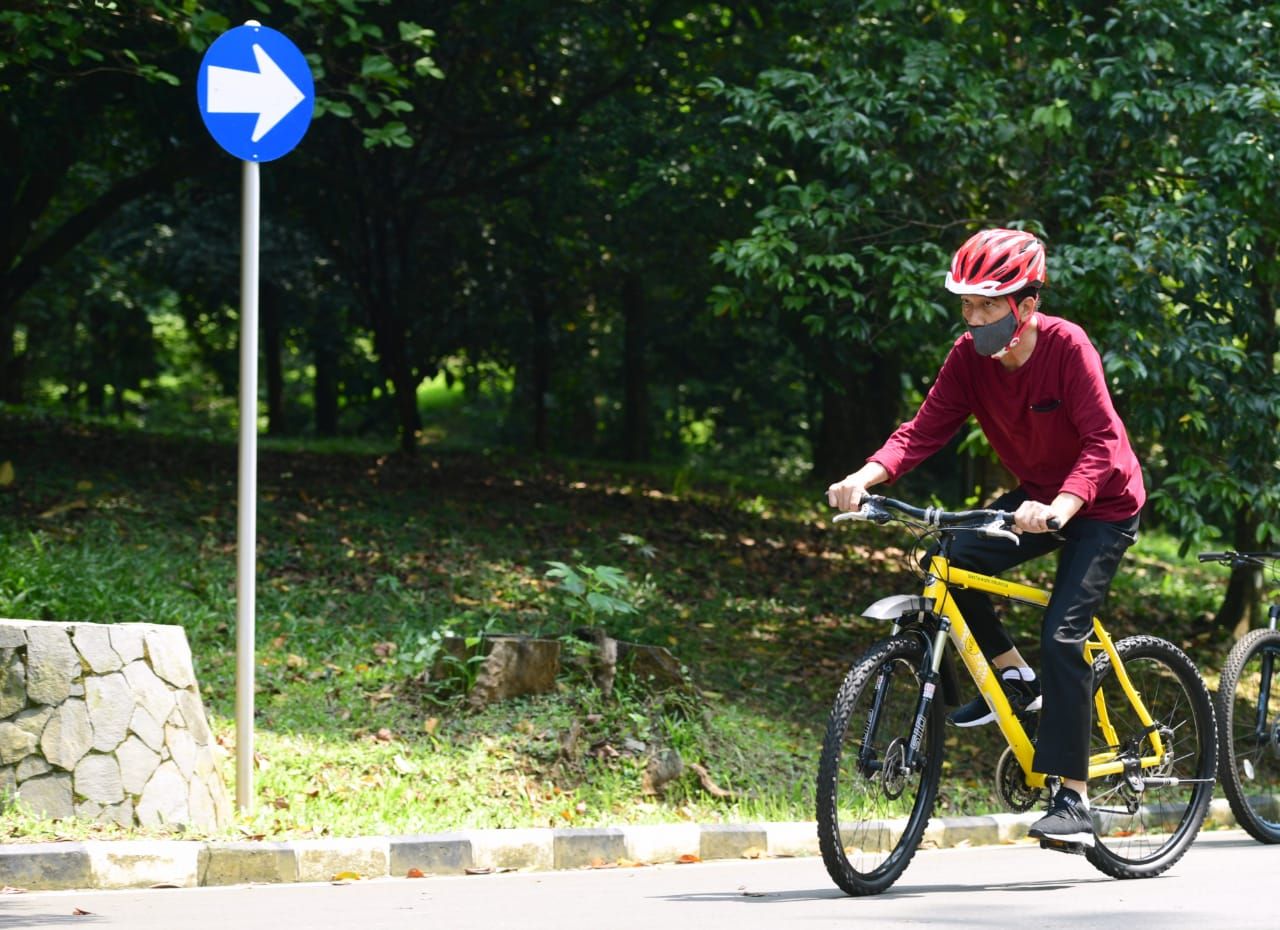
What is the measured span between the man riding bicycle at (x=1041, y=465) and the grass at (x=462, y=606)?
2163 millimetres

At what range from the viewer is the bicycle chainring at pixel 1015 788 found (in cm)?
565

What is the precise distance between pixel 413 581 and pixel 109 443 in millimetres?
5667

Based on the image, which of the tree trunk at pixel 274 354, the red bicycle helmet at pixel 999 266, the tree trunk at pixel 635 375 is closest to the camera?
the red bicycle helmet at pixel 999 266

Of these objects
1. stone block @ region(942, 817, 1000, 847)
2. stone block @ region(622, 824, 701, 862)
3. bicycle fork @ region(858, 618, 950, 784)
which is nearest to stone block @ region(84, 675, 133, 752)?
stone block @ region(622, 824, 701, 862)

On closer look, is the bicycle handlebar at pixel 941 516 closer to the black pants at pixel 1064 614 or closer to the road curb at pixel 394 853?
the black pants at pixel 1064 614

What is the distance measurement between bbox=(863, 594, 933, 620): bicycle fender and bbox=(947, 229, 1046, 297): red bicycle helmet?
105cm

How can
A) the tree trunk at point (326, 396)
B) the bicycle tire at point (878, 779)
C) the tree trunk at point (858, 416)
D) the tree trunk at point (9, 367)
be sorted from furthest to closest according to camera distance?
the tree trunk at point (326, 396) → the tree trunk at point (9, 367) → the tree trunk at point (858, 416) → the bicycle tire at point (878, 779)

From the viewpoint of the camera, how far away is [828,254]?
10062 mm

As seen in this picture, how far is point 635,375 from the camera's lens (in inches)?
853

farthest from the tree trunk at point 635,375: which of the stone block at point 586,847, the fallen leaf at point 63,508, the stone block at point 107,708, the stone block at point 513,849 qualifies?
the stone block at point 107,708

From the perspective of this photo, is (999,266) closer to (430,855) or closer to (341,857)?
(430,855)

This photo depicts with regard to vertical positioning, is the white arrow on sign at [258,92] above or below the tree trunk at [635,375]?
above

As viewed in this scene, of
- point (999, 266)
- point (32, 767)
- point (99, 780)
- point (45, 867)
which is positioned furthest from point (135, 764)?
point (999, 266)

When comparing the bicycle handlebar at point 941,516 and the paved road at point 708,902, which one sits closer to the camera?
the paved road at point 708,902
